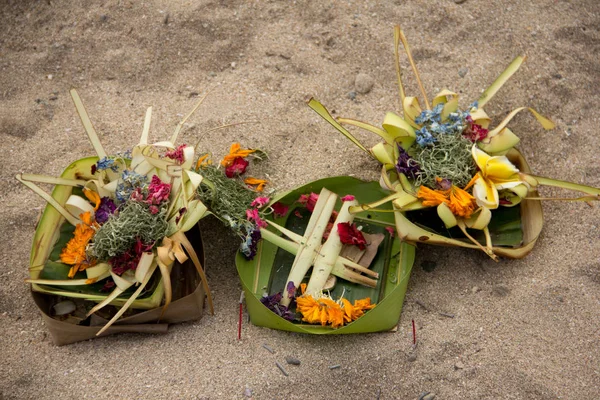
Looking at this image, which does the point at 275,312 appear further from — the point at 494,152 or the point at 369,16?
the point at 369,16

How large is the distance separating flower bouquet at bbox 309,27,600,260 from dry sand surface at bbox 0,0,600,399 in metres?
0.10

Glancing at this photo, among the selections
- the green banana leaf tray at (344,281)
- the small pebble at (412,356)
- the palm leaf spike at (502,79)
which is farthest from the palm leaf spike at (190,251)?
the palm leaf spike at (502,79)

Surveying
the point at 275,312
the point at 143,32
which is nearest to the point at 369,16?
the point at 143,32

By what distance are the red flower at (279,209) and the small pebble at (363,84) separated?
51 centimetres

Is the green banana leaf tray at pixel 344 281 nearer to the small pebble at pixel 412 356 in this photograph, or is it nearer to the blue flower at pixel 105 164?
the small pebble at pixel 412 356

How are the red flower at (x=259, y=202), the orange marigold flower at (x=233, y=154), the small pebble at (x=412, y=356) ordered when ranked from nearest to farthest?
the small pebble at (x=412, y=356)
the red flower at (x=259, y=202)
the orange marigold flower at (x=233, y=154)

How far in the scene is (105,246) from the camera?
1.69 meters

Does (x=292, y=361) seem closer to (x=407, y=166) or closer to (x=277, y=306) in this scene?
(x=277, y=306)

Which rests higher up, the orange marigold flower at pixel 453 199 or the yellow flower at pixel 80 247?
the orange marigold flower at pixel 453 199

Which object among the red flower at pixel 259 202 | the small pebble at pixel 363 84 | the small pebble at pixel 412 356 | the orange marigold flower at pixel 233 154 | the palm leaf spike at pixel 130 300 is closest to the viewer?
the palm leaf spike at pixel 130 300

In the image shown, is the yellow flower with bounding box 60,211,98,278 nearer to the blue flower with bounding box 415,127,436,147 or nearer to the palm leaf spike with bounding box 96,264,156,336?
the palm leaf spike with bounding box 96,264,156,336

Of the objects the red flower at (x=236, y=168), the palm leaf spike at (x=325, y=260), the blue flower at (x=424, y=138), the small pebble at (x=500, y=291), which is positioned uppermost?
the blue flower at (x=424, y=138)

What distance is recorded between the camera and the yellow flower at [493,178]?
5.63 ft

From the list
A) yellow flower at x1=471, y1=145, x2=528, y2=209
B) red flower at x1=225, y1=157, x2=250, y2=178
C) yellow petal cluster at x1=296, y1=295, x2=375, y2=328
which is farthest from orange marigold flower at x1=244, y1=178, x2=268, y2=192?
yellow flower at x1=471, y1=145, x2=528, y2=209
